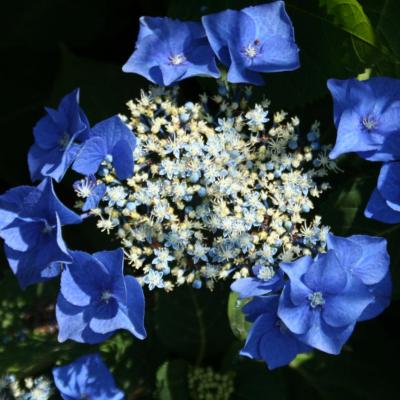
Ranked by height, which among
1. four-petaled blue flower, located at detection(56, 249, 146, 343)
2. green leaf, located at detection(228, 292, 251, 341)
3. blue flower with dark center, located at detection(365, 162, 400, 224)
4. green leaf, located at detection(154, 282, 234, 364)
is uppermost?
blue flower with dark center, located at detection(365, 162, 400, 224)

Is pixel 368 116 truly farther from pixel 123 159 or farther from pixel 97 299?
pixel 97 299

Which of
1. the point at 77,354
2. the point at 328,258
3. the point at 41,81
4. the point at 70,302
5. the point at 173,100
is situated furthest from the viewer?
the point at 41,81

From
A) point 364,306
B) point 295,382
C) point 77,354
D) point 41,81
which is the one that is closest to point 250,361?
point 295,382

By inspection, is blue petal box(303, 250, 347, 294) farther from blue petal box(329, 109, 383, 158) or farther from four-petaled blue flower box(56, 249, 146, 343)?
four-petaled blue flower box(56, 249, 146, 343)

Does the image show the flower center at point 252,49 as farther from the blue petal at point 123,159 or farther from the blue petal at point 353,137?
the blue petal at point 123,159

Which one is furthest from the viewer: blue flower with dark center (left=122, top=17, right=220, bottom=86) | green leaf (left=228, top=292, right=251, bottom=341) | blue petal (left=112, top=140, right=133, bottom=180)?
green leaf (left=228, top=292, right=251, bottom=341)

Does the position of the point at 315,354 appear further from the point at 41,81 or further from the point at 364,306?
the point at 41,81

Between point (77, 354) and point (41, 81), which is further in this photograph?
point (41, 81)

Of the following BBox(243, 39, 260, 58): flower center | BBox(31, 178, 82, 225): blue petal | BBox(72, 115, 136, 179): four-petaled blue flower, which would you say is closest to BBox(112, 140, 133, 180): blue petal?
BBox(72, 115, 136, 179): four-petaled blue flower
